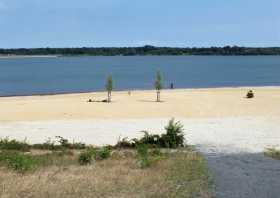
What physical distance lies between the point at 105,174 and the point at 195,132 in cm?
939

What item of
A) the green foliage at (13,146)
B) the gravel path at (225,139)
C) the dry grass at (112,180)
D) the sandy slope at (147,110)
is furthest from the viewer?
the sandy slope at (147,110)

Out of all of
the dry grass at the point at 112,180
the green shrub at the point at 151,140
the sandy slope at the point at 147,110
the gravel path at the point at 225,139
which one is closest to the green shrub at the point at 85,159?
the dry grass at the point at 112,180

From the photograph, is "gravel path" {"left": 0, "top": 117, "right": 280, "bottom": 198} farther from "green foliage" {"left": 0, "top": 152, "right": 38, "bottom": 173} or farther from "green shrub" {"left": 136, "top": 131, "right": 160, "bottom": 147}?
"green foliage" {"left": 0, "top": 152, "right": 38, "bottom": 173}

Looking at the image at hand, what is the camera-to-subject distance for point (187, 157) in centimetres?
1115

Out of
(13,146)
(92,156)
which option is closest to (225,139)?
(13,146)

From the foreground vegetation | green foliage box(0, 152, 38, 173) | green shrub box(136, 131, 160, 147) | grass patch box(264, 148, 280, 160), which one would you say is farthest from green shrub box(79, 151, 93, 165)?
grass patch box(264, 148, 280, 160)

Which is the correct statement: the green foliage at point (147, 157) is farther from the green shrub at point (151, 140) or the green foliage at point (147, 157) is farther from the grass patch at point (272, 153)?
the grass patch at point (272, 153)

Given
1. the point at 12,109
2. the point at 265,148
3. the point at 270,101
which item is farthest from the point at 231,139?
the point at 270,101

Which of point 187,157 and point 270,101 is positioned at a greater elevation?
point 270,101

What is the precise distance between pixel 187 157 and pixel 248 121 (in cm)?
1130

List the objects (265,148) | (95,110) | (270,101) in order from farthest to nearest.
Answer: (270,101), (95,110), (265,148)

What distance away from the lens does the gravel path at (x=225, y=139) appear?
27.9ft

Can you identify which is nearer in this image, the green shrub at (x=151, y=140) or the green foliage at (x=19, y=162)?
the green foliage at (x=19, y=162)

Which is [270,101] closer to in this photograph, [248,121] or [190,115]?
[190,115]
